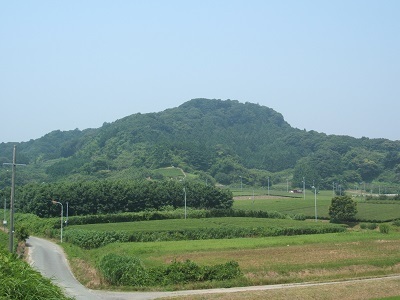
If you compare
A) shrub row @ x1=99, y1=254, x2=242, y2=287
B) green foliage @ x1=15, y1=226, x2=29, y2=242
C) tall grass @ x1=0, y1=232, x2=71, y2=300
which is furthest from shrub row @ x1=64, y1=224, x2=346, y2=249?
tall grass @ x1=0, y1=232, x2=71, y2=300

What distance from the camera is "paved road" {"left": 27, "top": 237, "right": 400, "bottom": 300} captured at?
30.6 metres

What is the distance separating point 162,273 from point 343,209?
53.1 metres

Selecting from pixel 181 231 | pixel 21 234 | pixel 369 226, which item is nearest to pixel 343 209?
pixel 369 226

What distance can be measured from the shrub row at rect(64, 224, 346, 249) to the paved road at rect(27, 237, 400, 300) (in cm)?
263

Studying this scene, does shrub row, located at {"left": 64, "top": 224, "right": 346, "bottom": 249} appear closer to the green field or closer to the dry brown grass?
the green field

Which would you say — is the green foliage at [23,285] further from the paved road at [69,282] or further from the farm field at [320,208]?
the farm field at [320,208]

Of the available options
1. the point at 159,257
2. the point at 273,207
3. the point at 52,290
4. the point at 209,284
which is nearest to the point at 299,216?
the point at 273,207

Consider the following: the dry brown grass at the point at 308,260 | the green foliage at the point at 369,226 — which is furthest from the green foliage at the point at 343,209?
the dry brown grass at the point at 308,260

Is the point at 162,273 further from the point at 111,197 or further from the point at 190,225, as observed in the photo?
the point at 111,197

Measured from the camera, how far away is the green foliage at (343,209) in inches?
3243

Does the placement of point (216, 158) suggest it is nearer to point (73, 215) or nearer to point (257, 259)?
point (73, 215)

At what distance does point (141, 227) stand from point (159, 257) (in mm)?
22996

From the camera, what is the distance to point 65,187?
8631 cm

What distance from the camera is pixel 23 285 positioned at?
9.21 m
